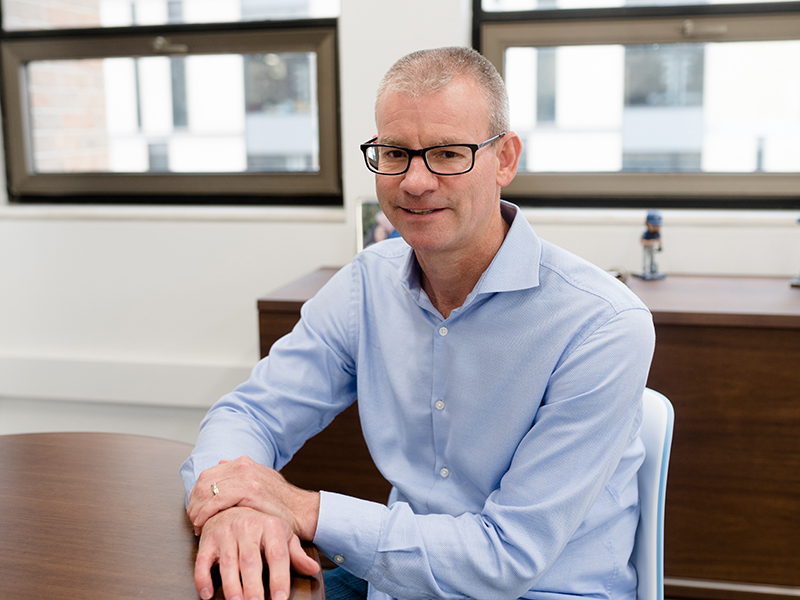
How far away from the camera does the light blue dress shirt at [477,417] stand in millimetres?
1014

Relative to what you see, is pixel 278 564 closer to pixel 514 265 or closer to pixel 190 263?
pixel 514 265

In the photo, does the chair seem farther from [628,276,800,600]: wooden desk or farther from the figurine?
the figurine

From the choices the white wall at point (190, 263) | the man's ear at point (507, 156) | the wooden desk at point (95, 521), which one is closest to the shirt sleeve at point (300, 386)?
the wooden desk at point (95, 521)

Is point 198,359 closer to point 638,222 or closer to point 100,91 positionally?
point 100,91

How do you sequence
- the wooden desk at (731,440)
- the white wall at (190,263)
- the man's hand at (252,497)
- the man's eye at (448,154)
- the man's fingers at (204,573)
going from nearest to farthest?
the man's fingers at (204,573) < the man's hand at (252,497) < the man's eye at (448,154) < the wooden desk at (731,440) < the white wall at (190,263)

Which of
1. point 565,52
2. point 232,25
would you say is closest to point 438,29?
point 565,52

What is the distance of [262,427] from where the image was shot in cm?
125

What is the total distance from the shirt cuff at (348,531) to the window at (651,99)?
1674 mm

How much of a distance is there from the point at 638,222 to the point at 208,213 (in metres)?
1.43

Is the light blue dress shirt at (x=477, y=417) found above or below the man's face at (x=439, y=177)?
below

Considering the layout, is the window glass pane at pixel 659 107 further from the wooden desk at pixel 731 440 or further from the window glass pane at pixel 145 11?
the window glass pane at pixel 145 11

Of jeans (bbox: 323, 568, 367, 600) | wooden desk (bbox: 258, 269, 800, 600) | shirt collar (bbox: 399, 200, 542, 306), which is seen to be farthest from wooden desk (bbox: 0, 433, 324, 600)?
wooden desk (bbox: 258, 269, 800, 600)

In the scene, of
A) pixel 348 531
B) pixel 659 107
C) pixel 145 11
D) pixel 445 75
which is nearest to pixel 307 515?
pixel 348 531

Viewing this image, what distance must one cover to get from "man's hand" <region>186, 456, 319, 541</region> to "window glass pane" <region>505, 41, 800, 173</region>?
176 centimetres
